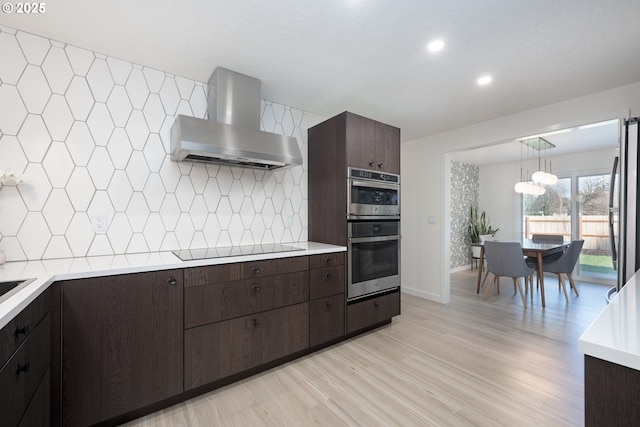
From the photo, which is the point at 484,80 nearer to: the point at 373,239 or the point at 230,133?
the point at 373,239

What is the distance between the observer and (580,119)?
2668 millimetres

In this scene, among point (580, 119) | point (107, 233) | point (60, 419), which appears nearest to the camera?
point (60, 419)

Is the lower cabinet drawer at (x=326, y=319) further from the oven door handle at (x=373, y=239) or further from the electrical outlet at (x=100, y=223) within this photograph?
the electrical outlet at (x=100, y=223)

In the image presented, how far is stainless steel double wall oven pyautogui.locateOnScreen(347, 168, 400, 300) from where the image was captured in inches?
102

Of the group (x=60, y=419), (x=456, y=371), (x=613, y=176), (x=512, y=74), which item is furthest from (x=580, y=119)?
(x=60, y=419)

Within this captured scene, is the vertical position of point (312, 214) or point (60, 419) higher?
point (312, 214)

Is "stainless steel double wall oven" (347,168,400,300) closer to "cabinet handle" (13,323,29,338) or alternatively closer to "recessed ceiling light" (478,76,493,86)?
"recessed ceiling light" (478,76,493,86)

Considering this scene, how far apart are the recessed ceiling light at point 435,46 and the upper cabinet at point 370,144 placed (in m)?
0.85

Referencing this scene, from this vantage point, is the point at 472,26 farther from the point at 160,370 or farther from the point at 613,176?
the point at 160,370

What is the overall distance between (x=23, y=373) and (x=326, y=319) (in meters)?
1.83

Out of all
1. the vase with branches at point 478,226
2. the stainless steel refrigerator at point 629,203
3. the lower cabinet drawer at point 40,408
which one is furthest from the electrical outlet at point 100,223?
the vase with branches at point 478,226

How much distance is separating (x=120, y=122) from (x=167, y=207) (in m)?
0.69

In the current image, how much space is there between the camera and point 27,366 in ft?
3.47

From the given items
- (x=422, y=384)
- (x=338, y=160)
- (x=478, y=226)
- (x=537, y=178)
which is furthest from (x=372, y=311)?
(x=478, y=226)
